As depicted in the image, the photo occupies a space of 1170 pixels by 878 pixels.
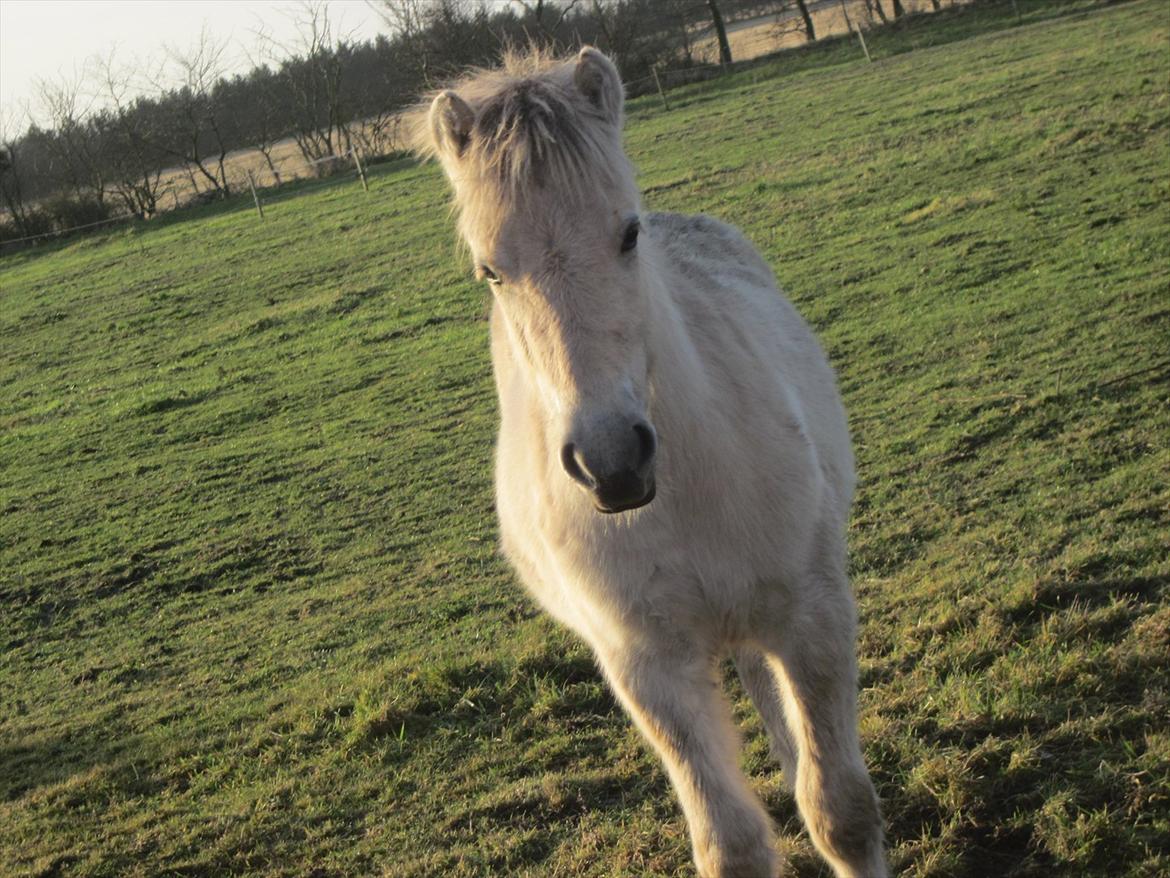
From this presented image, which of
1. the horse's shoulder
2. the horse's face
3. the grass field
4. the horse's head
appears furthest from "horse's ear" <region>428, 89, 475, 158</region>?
the grass field

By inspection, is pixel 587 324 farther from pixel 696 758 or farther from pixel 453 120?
pixel 696 758

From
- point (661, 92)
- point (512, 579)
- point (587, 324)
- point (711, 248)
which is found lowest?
point (512, 579)

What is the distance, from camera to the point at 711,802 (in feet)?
9.45

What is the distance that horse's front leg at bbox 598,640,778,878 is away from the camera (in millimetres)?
2881

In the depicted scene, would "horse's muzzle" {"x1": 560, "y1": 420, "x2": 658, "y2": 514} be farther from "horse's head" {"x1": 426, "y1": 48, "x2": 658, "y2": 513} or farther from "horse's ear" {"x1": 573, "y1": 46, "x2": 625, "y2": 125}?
"horse's ear" {"x1": 573, "y1": 46, "x2": 625, "y2": 125}

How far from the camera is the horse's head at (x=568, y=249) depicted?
7.66ft

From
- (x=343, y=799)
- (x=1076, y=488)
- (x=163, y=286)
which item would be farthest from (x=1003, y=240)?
(x=163, y=286)

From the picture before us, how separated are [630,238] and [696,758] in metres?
1.28

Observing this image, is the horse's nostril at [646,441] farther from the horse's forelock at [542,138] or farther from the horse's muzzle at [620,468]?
the horse's forelock at [542,138]

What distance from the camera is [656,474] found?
110 inches

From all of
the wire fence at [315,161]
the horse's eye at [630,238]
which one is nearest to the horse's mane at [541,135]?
the horse's eye at [630,238]

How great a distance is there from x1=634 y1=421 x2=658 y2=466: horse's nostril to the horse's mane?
57 centimetres

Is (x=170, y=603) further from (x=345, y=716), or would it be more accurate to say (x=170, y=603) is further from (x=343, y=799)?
(x=343, y=799)

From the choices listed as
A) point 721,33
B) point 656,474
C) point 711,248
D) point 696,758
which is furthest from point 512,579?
point 721,33
